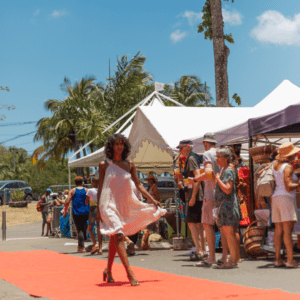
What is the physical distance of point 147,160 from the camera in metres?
17.7

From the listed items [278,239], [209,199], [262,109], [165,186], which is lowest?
[278,239]

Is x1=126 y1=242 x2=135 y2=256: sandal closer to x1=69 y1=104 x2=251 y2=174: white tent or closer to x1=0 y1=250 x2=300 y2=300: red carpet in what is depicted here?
x1=0 y1=250 x2=300 y2=300: red carpet

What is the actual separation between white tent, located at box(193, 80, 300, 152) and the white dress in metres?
3.66

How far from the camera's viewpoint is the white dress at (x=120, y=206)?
6094 mm

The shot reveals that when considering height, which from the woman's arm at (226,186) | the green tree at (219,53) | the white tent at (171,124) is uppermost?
the green tree at (219,53)

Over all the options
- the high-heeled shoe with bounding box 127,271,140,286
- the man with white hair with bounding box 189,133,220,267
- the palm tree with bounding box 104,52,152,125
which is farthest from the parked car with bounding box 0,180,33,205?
the high-heeled shoe with bounding box 127,271,140,286

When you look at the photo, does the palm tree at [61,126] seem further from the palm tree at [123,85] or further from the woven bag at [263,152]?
the woven bag at [263,152]

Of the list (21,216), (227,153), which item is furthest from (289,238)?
(21,216)

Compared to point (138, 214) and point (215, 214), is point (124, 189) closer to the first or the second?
point (138, 214)

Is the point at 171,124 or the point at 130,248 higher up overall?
the point at 171,124

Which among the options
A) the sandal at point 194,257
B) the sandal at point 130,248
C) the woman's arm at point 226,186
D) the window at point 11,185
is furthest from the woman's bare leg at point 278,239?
the window at point 11,185

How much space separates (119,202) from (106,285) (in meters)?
1.04

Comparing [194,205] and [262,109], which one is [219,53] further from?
[194,205]

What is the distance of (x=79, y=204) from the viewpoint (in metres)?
11.7
